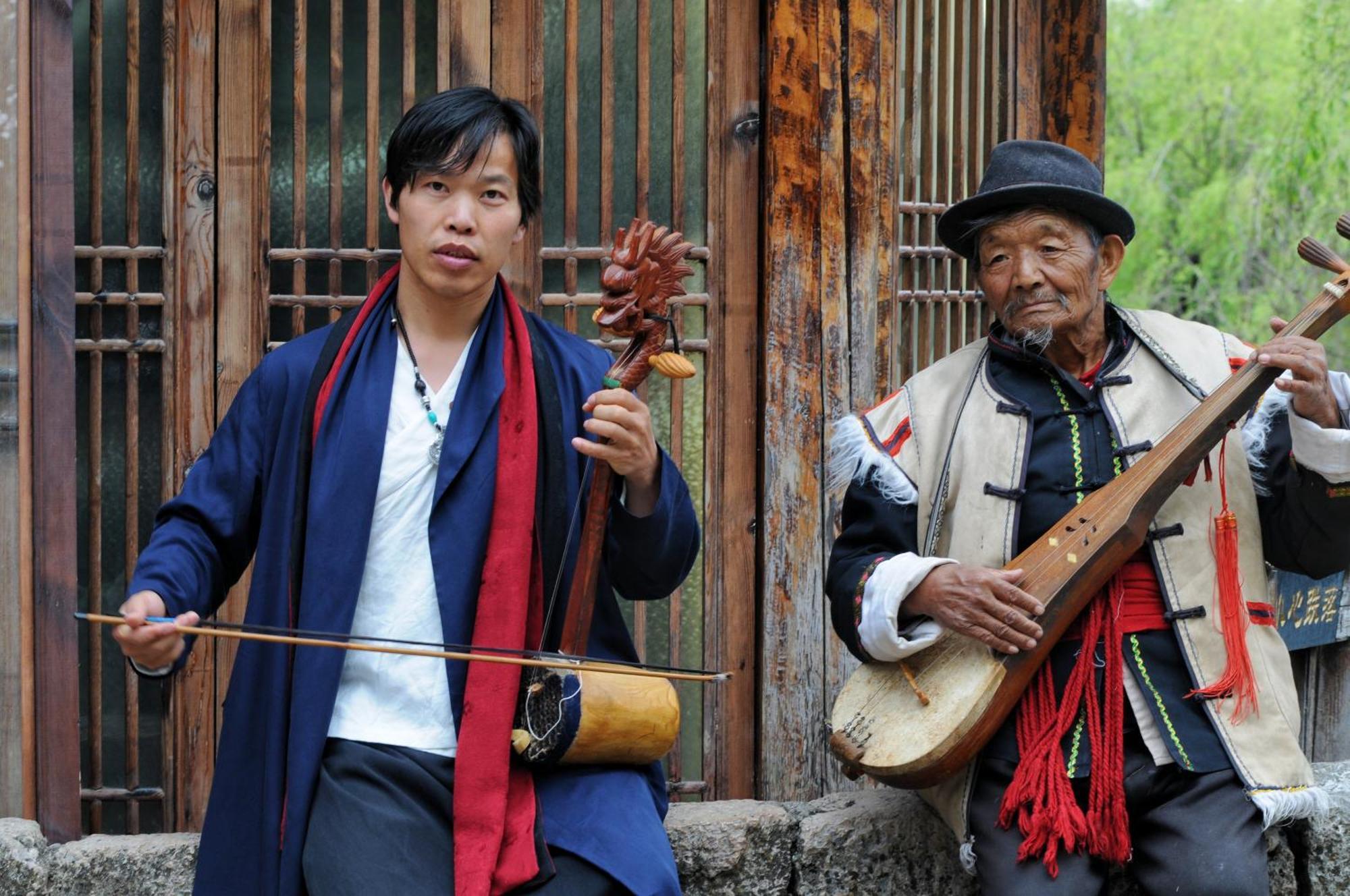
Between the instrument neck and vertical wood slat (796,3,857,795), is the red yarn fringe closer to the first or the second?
the instrument neck

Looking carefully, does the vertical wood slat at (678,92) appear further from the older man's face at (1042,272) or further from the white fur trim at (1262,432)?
the white fur trim at (1262,432)

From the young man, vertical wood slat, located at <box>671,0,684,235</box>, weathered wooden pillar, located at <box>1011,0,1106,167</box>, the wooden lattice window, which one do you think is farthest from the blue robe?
weathered wooden pillar, located at <box>1011,0,1106,167</box>

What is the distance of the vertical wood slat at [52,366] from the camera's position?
3.52 m

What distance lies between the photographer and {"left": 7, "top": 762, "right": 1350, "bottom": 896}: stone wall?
11.9 feet

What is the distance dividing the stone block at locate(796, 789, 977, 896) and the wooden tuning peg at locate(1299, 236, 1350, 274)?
1525 millimetres

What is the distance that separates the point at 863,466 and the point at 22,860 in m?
2.04

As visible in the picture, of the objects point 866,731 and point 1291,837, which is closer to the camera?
point 866,731

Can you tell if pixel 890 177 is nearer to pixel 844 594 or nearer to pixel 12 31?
pixel 844 594

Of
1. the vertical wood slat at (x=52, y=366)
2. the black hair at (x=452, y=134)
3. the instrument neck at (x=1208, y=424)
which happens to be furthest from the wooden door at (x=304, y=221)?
the instrument neck at (x=1208, y=424)

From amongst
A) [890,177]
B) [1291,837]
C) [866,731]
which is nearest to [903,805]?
[866,731]

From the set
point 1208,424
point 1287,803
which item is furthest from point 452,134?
point 1287,803

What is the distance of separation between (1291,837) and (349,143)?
2.83 m

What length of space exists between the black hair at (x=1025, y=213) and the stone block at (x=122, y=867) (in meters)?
2.24

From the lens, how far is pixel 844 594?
3.37 m
